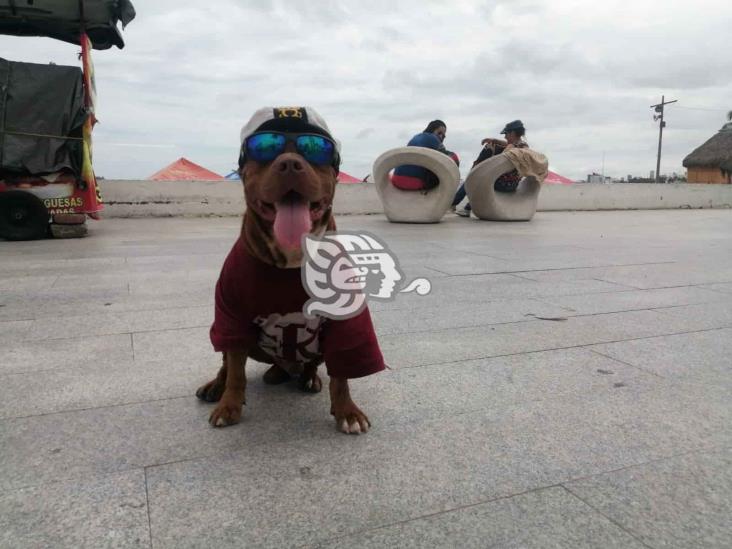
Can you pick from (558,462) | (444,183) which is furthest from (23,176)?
(558,462)

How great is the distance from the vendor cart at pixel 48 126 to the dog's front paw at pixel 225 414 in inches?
280

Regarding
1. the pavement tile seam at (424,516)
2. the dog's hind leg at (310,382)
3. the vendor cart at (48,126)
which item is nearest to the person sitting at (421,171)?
the vendor cart at (48,126)

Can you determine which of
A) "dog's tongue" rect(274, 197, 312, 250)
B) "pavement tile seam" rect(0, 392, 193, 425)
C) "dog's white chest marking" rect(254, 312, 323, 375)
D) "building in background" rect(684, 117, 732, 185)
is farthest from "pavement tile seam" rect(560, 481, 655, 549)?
"building in background" rect(684, 117, 732, 185)

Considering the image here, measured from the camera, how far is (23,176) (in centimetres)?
817

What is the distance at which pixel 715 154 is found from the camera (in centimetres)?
3838

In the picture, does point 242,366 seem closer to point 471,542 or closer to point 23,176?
point 471,542

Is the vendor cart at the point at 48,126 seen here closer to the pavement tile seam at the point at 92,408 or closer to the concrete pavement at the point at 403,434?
the concrete pavement at the point at 403,434

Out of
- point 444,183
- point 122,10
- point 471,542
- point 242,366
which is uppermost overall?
point 122,10

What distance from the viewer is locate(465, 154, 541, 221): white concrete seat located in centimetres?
1158

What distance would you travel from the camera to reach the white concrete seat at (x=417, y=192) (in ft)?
36.3

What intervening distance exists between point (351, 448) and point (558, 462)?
0.69 m

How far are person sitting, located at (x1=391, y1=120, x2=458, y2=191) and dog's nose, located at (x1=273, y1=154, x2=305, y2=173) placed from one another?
9.59 m

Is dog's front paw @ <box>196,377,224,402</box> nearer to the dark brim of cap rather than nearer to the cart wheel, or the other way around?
the dark brim of cap

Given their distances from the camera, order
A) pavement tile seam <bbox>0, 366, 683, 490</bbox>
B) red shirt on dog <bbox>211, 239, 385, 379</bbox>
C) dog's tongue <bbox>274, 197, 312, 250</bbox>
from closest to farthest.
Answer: pavement tile seam <bbox>0, 366, 683, 490</bbox> → dog's tongue <bbox>274, 197, 312, 250</bbox> → red shirt on dog <bbox>211, 239, 385, 379</bbox>
